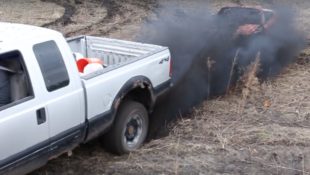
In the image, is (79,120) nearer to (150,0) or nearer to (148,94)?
(148,94)

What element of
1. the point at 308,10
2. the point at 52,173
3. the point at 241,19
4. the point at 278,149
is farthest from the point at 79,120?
the point at 308,10

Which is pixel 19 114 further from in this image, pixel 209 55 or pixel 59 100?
pixel 209 55

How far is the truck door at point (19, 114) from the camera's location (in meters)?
4.86

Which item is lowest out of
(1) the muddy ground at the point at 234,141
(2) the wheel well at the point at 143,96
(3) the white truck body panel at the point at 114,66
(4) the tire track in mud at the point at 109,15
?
(1) the muddy ground at the point at 234,141

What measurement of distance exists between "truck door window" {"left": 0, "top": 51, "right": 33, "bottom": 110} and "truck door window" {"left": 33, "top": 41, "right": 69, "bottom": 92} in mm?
223

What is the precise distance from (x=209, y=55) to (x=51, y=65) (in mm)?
4909

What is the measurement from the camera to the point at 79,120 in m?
5.82

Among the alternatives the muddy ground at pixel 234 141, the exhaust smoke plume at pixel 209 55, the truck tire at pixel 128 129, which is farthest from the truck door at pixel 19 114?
the exhaust smoke plume at pixel 209 55

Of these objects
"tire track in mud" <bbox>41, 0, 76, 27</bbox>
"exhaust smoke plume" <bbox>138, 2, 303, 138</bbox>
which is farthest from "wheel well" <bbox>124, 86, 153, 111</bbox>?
"tire track in mud" <bbox>41, 0, 76, 27</bbox>

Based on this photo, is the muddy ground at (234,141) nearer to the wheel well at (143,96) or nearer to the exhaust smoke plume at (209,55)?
the exhaust smoke plume at (209,55)

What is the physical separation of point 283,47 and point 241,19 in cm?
114

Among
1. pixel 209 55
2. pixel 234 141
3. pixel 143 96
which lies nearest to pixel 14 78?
pixel 143 96

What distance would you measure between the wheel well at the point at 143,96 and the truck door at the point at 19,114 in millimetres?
1941

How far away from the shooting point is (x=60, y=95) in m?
5.48
